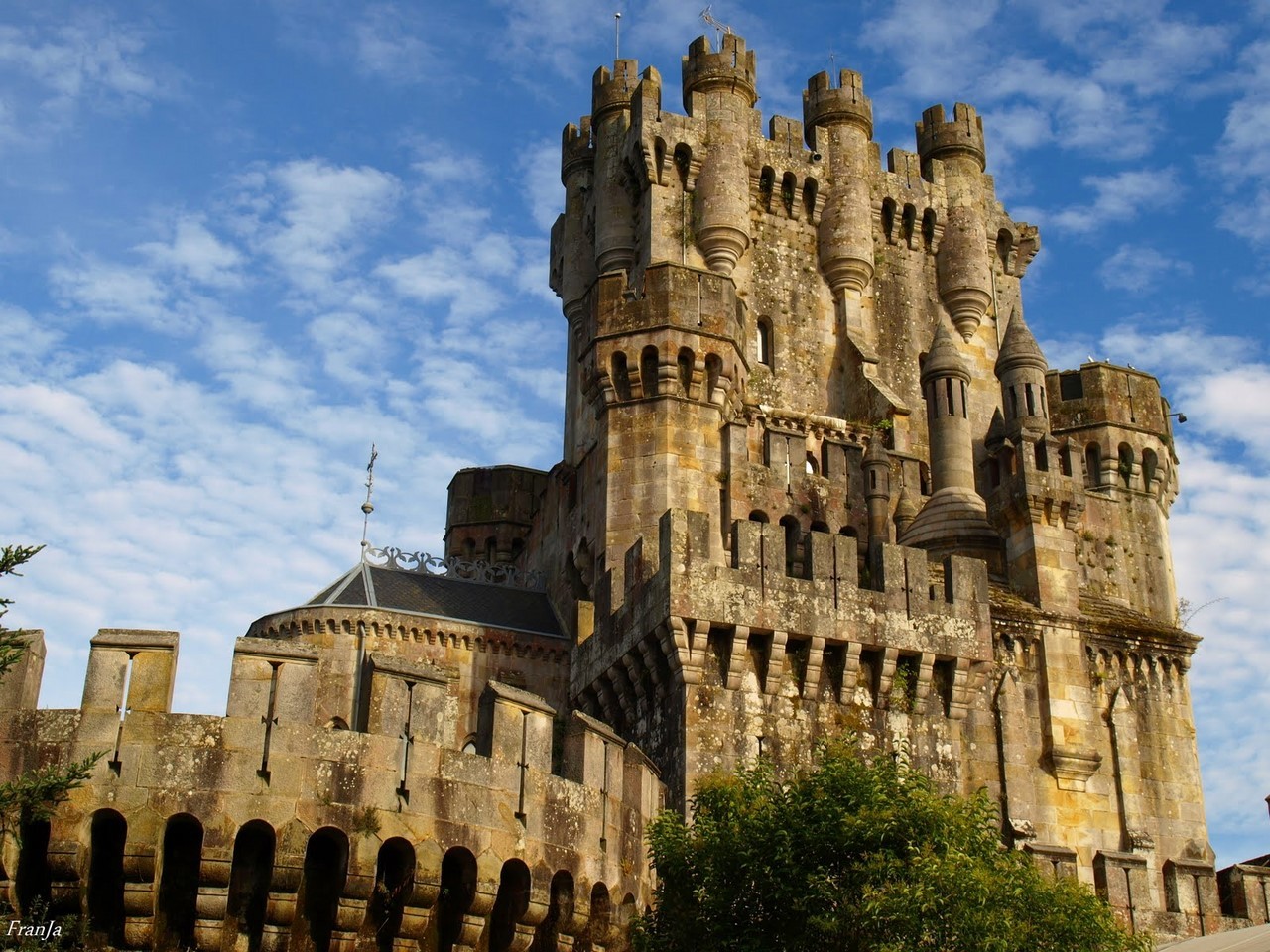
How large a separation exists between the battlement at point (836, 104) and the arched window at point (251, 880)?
3665cm

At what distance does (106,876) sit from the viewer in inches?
704

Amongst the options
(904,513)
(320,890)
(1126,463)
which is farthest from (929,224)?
(320,890)

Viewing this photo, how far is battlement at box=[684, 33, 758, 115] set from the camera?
162 ft

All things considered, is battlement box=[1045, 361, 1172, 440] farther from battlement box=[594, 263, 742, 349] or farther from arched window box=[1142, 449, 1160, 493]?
battlement box=[594, 263, 742, 349]

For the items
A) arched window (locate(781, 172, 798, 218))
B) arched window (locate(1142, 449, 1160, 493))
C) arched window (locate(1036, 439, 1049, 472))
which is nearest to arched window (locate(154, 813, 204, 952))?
arched window (locate(1036, 439, 1049, 472))

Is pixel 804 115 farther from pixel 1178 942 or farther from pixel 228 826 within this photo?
pixel 228 826

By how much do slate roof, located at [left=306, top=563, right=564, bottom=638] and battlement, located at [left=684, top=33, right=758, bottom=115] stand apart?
54.6 feet

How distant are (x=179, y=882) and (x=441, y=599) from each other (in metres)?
21.3

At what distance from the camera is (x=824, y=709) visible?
101ft

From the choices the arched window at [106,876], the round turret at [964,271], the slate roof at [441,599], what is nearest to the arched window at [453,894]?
the arched window at [106,876]

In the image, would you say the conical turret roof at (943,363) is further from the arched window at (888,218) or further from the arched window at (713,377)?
the arched window at (888,218)

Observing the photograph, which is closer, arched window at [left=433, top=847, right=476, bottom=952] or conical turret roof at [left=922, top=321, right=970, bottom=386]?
arched window at [left=433, top=847, right=476, bottom=952]

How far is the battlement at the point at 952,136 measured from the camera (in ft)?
173

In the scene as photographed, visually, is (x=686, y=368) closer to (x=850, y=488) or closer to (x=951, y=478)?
(x=850, y=488)
